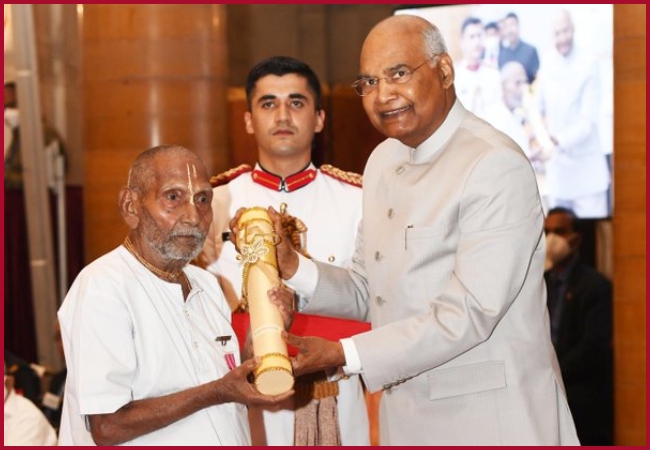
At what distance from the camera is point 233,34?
39.5ft

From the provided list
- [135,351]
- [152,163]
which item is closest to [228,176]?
Answer: [152,163]

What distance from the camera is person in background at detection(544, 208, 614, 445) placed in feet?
24.6

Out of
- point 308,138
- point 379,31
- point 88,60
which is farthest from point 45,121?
→ point 379,31

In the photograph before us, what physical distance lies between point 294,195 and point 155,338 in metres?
1.75

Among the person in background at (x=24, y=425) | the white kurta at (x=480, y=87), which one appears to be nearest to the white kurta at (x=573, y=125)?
the white kurta at (x=480, y=87)

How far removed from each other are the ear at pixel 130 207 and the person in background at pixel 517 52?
20.0 feet

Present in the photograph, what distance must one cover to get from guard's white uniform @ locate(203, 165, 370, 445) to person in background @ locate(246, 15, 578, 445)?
87cm

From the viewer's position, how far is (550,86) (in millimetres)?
8938

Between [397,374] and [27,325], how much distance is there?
6378 millimetres

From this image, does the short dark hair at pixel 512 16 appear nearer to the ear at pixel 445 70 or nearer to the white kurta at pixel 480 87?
the white kurta at pixel 480 87

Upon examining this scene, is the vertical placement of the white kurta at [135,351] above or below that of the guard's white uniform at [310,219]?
below

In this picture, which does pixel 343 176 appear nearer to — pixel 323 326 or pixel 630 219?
pixel 323 326

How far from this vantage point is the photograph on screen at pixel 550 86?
28.6 ft

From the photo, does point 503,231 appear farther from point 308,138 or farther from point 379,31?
point 308,138
